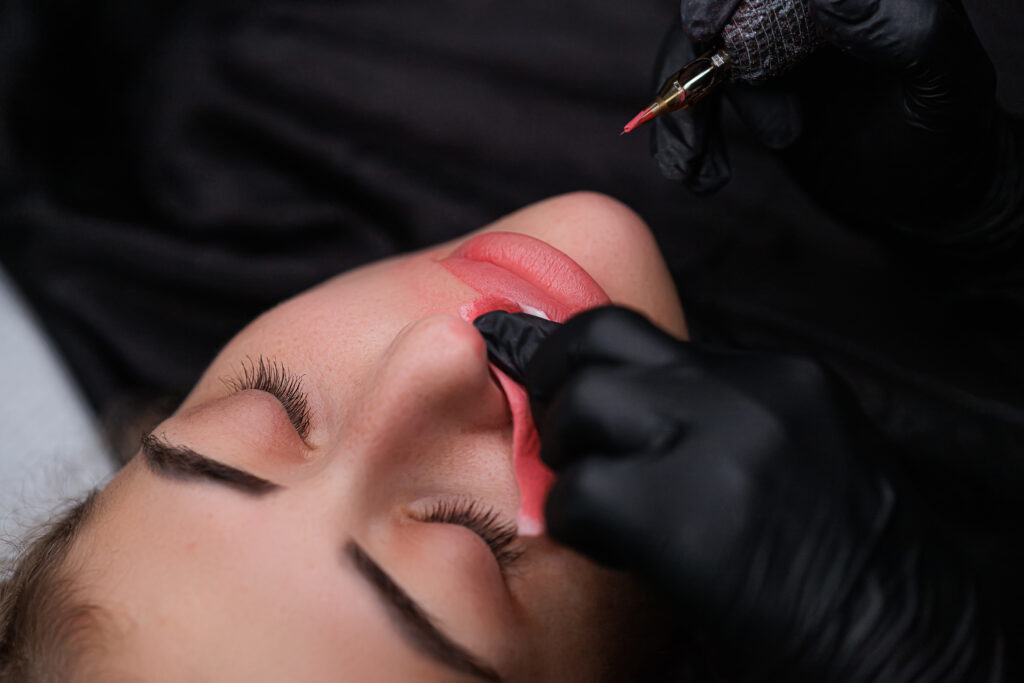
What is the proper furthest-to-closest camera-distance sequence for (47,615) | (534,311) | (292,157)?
(292,157)
(534,311)
(47,615)

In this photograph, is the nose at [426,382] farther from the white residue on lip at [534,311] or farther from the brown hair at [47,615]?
the brown hair at [47,615]

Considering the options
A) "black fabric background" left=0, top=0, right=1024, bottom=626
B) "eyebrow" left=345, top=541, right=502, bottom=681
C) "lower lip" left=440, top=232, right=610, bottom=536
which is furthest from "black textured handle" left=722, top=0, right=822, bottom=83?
"eyebrow" left=345, top=541, right=502, bottom=681

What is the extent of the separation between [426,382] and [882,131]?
91 cm

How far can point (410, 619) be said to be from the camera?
0.76m

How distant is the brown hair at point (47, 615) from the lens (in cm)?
79

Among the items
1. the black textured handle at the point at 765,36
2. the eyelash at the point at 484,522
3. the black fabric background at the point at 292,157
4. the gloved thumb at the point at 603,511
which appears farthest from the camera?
the black fabric background at the point at 292,157

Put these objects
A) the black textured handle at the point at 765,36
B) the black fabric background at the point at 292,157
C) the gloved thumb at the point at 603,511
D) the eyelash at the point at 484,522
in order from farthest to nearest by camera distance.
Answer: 1. the black fabric background at the point at 292,157
2. the black textured handle at the point at 765,36
3. the eyelash at the point at 484,522
4. the gloved thumb at the point at 603,511

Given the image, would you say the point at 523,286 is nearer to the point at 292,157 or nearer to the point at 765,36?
the point at 765,36

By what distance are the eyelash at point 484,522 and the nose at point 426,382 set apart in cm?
8

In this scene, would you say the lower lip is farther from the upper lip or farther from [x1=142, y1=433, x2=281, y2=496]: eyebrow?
[x1=142, y1=433, x2=281, y2=496]: eyebrow

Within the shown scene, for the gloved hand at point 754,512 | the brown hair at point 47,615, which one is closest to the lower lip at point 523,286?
the gloved hand at point 754,512

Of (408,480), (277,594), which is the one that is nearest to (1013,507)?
(408,480)

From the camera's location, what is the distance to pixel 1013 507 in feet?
3.64

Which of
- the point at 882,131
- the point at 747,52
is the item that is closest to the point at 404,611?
the point at 747,52
